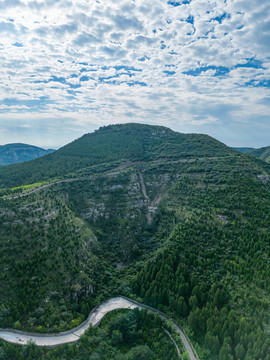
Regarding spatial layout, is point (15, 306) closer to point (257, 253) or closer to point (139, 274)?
point (139, 274)

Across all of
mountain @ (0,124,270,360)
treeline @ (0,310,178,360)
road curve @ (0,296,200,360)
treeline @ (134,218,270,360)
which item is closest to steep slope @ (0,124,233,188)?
mountain @ (0,124,270,360)

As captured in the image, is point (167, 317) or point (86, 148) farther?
point (86, 148)

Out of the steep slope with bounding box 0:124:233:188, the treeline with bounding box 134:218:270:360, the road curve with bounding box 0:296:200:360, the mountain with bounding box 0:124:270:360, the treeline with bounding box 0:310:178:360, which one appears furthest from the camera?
the steep slope with bounding box 0:124:233:188

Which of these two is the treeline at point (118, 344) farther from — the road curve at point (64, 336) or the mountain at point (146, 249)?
the road curve at point (64, 336)

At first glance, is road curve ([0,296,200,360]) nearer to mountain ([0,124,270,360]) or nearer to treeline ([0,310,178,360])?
mountain ([0,124,270,360])

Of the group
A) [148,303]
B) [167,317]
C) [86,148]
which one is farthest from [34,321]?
[86,148]
